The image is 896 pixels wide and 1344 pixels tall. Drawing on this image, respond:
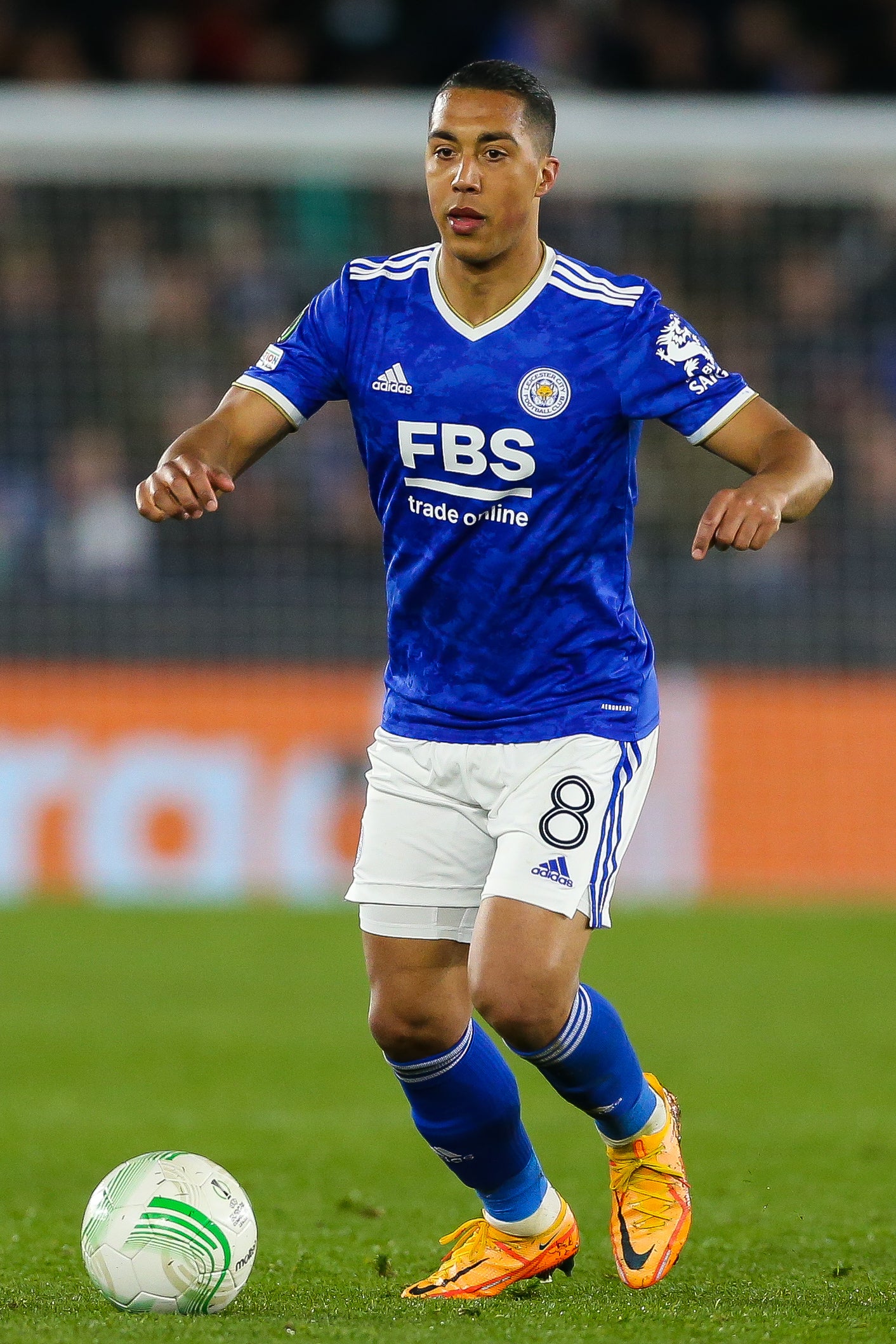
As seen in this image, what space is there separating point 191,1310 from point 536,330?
84.3 inches

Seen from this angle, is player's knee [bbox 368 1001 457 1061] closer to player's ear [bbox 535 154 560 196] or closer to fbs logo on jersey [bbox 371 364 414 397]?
fbs logo on jersey [bbox 371 364 414 397]

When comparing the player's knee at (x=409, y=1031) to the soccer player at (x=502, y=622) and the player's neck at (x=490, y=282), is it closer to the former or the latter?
the soccer player at (x=502, y=622)

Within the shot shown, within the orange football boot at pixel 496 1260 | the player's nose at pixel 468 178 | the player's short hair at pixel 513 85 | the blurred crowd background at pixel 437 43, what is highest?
the blurred crowd background at pixel 437 43

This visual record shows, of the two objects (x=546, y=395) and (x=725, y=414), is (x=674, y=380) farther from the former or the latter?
(x=546, y=395)

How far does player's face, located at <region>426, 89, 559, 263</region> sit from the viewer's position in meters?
4.30

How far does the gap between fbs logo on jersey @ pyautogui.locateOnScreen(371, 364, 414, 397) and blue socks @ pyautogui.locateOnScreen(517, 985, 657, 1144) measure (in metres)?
1.36

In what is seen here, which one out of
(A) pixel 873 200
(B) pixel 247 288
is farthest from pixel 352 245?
(A) pixel 873 200

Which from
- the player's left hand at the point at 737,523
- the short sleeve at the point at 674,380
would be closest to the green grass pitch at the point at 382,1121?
the player's left hand at the point at 737,523

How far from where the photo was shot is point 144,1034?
27.7 feet

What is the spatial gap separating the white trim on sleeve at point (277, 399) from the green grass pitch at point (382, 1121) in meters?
1.88

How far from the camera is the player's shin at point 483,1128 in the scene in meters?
4.47

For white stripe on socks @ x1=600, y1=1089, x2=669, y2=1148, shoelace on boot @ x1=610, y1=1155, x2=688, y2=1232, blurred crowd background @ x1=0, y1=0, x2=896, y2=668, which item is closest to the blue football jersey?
white stripe on socks @ x1=600, y1=1089, x2=669, y2=1148

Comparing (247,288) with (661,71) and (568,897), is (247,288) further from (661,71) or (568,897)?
(568,897)

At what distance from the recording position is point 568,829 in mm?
4320
